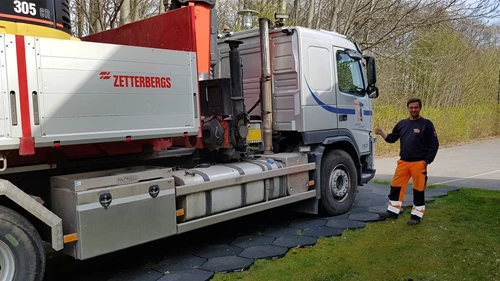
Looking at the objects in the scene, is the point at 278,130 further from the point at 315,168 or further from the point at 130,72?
the point at 130,72

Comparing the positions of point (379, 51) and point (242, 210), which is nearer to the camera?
point (242, 210)

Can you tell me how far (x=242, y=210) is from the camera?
554 centimetres

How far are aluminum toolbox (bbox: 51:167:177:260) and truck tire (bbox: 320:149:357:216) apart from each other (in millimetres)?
2929

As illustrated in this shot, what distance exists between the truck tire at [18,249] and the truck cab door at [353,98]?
15.8 ft

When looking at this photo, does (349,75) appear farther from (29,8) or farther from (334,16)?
(334,16)

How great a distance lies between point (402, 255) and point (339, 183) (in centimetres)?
215

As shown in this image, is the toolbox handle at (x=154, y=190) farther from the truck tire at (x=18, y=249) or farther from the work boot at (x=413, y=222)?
the work boot at (x=413, y=222)

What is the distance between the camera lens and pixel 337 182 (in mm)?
7215

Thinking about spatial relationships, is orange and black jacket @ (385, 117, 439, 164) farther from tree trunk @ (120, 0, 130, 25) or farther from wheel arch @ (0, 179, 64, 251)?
tree trunk @ (120, 0, 130, 25)

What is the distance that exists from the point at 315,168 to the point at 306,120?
72 centimetres

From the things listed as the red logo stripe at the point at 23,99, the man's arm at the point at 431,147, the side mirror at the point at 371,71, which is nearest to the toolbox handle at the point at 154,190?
the red logo stripe at the point at 23,99

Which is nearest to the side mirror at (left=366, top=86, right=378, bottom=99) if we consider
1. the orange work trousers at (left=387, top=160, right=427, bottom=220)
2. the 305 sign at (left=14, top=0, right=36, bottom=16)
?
the orange work trousers at (left=387, top=160, right=427, bottom=220)

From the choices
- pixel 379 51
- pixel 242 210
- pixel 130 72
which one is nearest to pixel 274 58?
pixel 242 210

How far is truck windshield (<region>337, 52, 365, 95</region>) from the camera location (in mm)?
7316
